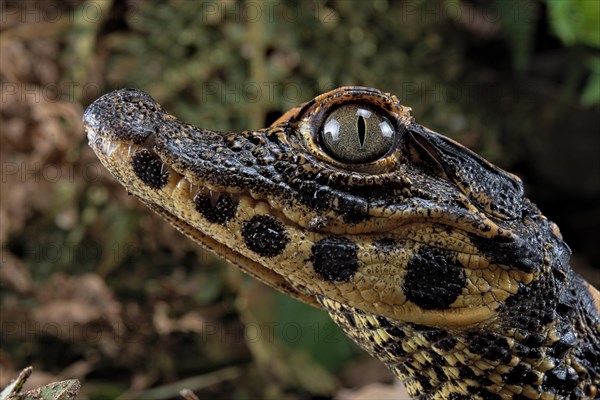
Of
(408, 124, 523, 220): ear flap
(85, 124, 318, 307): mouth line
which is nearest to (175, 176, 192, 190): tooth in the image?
(85, 124, 318, 307): mouth line

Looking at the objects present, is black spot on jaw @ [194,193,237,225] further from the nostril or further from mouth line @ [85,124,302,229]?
the nostril

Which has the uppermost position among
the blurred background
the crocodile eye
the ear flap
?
the ear flap

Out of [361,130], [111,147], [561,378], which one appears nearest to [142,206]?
[111,147]

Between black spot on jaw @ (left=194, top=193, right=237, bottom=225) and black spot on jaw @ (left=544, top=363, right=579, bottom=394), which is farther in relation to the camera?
black spot on jaw @ (left=544, top=363, right=579, bottom=394)

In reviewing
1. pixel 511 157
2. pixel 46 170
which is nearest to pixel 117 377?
pixel 46 170

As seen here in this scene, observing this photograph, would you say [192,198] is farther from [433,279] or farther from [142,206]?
[142,206]

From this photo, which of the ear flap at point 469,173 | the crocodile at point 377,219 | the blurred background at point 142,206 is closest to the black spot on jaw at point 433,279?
the crocodile at point 377,219
